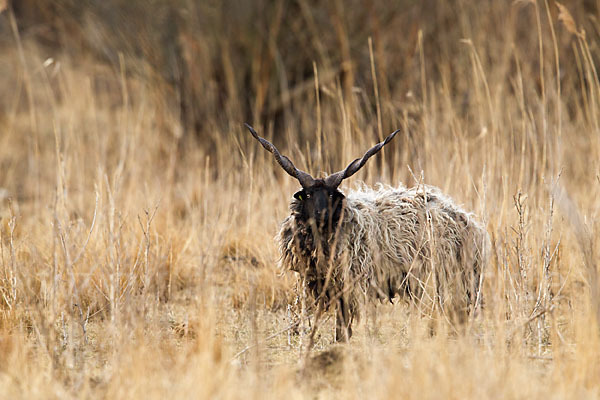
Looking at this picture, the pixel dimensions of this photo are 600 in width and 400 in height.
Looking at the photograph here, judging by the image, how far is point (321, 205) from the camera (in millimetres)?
3434

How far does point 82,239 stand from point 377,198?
2.08 m

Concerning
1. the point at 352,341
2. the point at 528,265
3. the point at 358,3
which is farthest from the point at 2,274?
the point at 358,3

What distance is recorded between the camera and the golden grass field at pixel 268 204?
2705mm

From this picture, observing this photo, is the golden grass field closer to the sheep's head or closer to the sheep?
the sheep

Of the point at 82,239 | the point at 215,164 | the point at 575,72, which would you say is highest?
the point at 575,72

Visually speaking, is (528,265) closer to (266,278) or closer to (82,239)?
(266,278)

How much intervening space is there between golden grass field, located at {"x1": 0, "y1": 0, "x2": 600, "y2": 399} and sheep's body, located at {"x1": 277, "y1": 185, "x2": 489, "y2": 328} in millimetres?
135

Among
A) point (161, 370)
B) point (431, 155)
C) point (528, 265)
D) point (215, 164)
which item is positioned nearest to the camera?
point (161, 370)

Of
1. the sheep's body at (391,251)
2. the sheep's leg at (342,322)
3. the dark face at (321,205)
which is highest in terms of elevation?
the dark face at (321,205)

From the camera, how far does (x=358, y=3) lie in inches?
302

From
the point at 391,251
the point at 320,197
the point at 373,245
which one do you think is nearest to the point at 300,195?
the point at 320,197

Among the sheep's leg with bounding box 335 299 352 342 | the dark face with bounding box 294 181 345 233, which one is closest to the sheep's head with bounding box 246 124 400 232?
the dark face with bounding box 294 181 345 233

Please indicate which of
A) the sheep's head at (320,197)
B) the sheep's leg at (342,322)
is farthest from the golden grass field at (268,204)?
the sheep's head at (320,197)

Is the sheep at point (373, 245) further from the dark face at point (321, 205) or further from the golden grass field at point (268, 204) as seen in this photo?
the golden grass field at point (268, 204)
